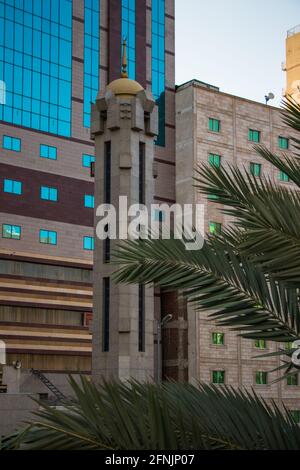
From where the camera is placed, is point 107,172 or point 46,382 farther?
point 46,382

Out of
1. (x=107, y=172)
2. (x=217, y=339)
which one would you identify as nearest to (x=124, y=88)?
(x=107, y=172)

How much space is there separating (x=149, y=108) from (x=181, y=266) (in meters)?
33.1

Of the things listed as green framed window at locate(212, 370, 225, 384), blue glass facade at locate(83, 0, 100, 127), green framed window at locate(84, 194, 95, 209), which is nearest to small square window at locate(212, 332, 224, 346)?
green framed window at locate(212, 370, 225, 384)

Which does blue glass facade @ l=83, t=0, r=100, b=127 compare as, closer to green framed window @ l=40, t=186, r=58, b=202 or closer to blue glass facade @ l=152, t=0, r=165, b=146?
blue glass facade @ l=152, t=0, r=165, b=146

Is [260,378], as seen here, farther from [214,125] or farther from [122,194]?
[122,194]

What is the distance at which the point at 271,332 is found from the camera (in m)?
4.61

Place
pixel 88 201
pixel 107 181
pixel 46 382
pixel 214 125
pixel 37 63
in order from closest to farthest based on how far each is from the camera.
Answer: pixel 107 181 → pixel 46 382 → pixel 214 125 → pixel 37 63 → pixel 88 201

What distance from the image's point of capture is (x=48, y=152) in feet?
194

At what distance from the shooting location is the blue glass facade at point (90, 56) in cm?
6197

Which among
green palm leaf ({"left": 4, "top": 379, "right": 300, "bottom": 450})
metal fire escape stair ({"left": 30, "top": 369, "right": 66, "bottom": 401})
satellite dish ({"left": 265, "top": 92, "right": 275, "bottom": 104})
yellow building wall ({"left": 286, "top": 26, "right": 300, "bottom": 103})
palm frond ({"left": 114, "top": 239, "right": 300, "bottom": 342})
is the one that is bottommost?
metal fire escape stair ({"left": 30, "top": 369, "right": 66, "bottom": 401})

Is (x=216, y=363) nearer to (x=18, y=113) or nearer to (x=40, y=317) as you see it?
(x=40, y=317)

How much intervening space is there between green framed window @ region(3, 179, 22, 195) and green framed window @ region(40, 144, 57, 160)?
3174mm

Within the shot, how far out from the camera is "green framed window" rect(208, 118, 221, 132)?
184 ft

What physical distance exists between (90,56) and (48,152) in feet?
31.1
